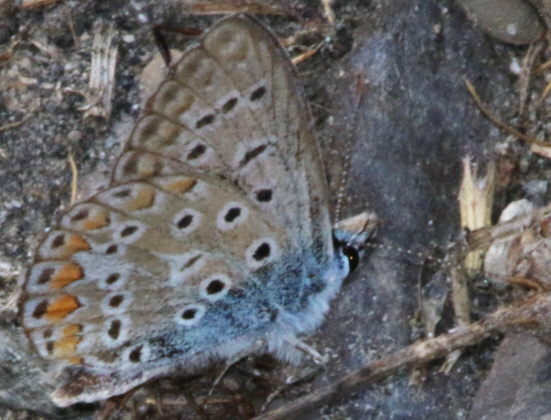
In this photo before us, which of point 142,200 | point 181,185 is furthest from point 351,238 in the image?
point 142,200

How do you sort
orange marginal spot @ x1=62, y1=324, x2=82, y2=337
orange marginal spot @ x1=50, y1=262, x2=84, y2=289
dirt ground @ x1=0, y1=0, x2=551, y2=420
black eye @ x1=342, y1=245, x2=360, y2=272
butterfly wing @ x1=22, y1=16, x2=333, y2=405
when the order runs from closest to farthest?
butterfly wing @ x1=22, y1=16, x2=333, y2=405 → orange marginal spot @ x1=50, y1=262, x2=84, y2=289 → orange marginal spot @ x1=62, y1=324, x2=82, y2=337 → black eye @ x1=342, y1=245, x2=360, y2=272 → dirt ground @ x1=0, y1=0, x2=551, y2=420

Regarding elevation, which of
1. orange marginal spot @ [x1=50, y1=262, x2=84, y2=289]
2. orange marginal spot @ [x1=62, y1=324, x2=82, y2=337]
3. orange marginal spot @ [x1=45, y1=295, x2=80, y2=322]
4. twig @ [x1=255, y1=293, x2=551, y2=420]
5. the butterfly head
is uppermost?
orange marginal spot @ [x1=50, y1=262, x2=84, y2=289]

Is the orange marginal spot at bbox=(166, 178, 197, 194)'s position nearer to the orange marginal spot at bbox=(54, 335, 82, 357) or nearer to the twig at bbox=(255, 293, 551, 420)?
the orange marginal spot at bbox=(54, 335, 82, 357)

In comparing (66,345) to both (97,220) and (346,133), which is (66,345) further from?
(346,133)

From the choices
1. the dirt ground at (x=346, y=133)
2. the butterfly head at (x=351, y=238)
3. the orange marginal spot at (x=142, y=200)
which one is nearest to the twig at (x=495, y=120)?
the dirt ground at (x=346, y=133)

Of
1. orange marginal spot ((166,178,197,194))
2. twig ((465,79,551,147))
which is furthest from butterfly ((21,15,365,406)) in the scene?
twig ((465,79,551,147))

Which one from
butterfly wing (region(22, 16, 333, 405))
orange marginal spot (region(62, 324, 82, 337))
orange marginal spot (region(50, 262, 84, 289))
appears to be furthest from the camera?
orange marginal spot (region(62, 324, 82, 337))

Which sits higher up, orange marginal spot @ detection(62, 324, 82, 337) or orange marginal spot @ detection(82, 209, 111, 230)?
orange marginal spot @ detection(82, 209, 111, 230)

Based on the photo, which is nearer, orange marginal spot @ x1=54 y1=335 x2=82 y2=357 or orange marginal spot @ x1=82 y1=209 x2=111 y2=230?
orange marginal spot @ x1=82 y1=209 x2=111 y2=230
